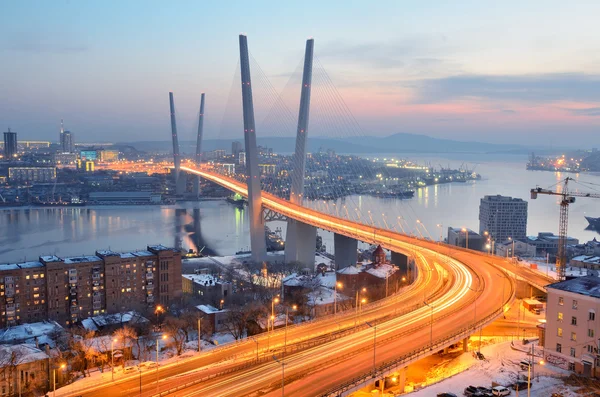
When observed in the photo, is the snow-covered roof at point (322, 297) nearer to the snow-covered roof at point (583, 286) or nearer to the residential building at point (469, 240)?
the snow-covered roof at point (583, 286)

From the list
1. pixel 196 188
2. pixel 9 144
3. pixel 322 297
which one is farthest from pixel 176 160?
pixel 9 144

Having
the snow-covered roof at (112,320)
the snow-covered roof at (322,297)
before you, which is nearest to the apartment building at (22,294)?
the snow-covered roof at (112,320)

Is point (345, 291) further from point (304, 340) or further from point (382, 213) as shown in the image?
point (382, 213)

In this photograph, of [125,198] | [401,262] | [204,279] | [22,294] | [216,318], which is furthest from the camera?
[125,198]

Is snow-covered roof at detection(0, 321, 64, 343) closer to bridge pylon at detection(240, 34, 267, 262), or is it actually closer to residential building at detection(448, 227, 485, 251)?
bridge pylon at detection(240, 34, 267, 262)

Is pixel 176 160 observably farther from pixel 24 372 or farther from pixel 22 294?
pixel 24 372

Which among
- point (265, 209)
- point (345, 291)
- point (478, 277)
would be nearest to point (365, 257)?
point (265, 209)
